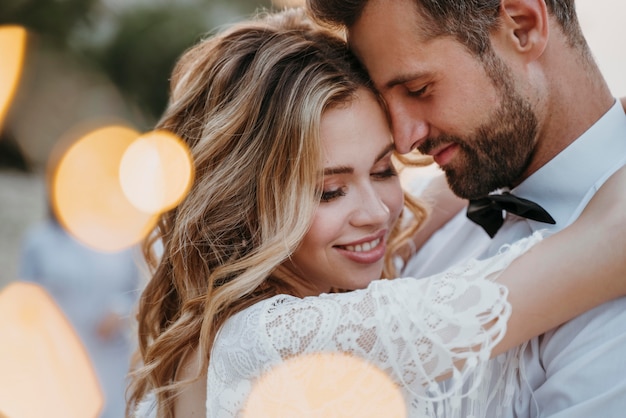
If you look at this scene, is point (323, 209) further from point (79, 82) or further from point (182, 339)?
Result: point (79, 82)

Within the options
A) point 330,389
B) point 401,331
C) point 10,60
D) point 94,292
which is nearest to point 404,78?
point 401,331

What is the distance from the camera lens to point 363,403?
75.7 inches

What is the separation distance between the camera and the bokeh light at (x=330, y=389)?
1902 mm

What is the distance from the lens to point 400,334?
6.07ft

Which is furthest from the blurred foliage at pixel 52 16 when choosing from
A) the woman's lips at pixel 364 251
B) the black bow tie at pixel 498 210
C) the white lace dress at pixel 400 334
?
the white lace dress at pixel 400 334

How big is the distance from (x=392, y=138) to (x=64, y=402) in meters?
3.90

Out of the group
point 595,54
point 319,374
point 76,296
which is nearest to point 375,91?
point 595,54

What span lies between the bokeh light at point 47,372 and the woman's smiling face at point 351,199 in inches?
127

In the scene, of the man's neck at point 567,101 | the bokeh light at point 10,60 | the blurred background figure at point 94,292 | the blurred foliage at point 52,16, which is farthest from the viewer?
the blurred foliage at point 52,16

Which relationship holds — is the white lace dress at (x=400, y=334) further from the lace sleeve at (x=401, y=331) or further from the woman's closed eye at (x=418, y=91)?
the woman's closed eye at (x=418, y=91)

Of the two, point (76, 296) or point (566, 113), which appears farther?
point (76, 296)

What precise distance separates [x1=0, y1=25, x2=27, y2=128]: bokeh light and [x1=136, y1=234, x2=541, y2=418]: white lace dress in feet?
40.4

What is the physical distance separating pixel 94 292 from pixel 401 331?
371 cm

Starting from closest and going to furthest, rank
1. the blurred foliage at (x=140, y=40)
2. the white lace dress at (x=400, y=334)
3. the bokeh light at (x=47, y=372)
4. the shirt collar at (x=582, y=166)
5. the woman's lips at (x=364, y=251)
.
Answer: the white lace dress at (x=400, y=334)
the shirt collar at (x=582, y=166)
the woman's lips at (x=364, y=251)
the bokeh light at (x=47, y=372)
the blurred foliage at (x=140, y=40)
